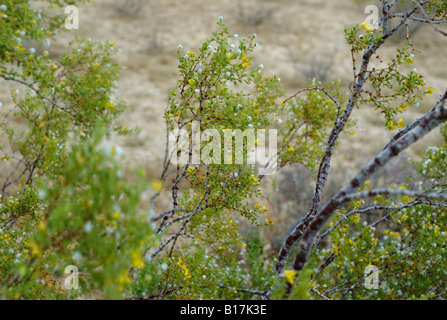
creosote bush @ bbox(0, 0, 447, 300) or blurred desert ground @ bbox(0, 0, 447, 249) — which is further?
blurred desert ground @ bbox(0, 0, 447, 249)

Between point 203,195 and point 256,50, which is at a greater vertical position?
point 256,50

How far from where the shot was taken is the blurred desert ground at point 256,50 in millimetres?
10985

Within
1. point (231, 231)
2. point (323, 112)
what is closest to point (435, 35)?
point (323, 112)

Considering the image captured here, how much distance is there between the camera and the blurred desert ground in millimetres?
10985

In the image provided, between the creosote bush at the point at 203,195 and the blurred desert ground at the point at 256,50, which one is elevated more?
the blurred desert ground at the point at 256,50

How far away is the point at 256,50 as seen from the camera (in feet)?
53.0

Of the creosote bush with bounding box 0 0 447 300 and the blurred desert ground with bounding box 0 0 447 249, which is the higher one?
the blurred desert ground with bounding box 0 0 447 249

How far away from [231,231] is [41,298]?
103 inches

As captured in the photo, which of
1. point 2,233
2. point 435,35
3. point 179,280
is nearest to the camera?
→ point 2,233

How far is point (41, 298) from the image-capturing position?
108 inches

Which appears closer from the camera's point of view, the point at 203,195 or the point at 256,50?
the point at 203,195

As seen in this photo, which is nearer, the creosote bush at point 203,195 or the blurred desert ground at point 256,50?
the creosote bush at point 203,195

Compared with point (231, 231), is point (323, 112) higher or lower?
higher
